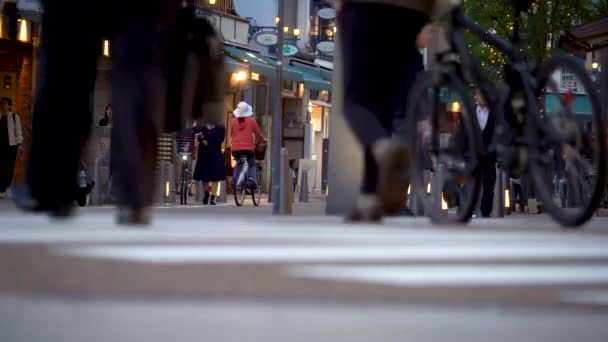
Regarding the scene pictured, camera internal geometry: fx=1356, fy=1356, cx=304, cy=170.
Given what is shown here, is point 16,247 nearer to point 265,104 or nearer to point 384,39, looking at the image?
point 384,39

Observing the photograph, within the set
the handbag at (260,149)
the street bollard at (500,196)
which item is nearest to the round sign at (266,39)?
the handbag at (260,149)

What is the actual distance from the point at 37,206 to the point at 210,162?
16.1 metres

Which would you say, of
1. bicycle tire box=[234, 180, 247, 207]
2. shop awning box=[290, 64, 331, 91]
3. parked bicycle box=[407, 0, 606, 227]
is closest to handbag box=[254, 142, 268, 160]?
bicycle tire box=[234, 180, 247, 207]

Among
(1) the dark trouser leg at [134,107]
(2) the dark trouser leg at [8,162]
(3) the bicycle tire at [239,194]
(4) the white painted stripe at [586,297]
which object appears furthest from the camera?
(2) the dark trouser leg at [8,162]

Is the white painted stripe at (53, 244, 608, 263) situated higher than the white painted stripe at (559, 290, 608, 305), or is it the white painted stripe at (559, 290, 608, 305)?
the white painted stripe at (53, 244, 608, 263)

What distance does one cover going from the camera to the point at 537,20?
35312 millimetres

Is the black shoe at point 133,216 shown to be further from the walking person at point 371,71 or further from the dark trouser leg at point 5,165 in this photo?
the dark trouser leg at point 5,165

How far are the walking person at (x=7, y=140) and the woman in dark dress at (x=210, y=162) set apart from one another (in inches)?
116

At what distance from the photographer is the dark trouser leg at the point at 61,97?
5.58m

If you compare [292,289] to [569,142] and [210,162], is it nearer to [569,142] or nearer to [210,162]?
[569,142]

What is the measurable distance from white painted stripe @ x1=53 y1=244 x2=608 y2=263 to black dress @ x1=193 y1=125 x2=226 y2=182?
17386mm

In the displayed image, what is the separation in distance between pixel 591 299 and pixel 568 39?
21155 millimetres

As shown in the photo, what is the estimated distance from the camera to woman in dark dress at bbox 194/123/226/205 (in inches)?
858

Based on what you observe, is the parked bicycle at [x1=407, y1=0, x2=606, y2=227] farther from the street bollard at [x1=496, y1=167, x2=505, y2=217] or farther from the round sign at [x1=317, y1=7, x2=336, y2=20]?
the round sign at [x1=317, y1=7, x2=336, y2=20]
